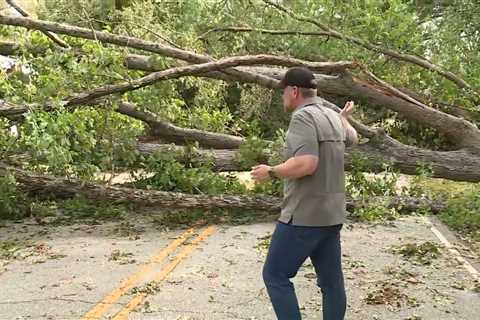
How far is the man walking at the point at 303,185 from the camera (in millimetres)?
3750

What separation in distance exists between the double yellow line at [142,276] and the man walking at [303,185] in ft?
4.87

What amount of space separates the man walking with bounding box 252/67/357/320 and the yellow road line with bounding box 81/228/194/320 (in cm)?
164

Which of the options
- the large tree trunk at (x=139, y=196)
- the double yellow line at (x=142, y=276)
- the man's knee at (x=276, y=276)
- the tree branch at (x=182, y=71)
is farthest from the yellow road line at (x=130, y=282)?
the tree branch at (x=182, y=71)

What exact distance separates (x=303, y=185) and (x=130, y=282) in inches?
95.5

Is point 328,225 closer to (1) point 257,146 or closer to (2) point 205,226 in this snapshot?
(2) point 205,226

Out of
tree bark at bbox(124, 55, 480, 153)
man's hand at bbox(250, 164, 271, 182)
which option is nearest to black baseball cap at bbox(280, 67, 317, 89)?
man's hand at bbox(250, 164, 271, 182)

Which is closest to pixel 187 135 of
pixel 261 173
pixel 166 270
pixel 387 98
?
pixel 387 98

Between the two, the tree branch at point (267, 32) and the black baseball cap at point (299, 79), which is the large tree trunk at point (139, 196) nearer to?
the tree branch at point (267, 32)

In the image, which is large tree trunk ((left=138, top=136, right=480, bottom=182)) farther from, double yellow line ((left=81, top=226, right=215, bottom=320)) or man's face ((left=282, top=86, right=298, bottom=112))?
man's face ((left=282, top=86, right=298, bottom=112))

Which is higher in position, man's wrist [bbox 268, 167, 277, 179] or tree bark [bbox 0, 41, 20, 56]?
tree bark [bbox 0, 41, 20, 56]

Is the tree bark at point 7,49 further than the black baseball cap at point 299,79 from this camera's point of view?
Yes

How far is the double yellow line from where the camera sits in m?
4.87

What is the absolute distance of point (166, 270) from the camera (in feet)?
19.6

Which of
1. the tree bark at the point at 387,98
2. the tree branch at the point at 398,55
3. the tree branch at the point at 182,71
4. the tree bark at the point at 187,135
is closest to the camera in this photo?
the tree branch at the point at 182,71
